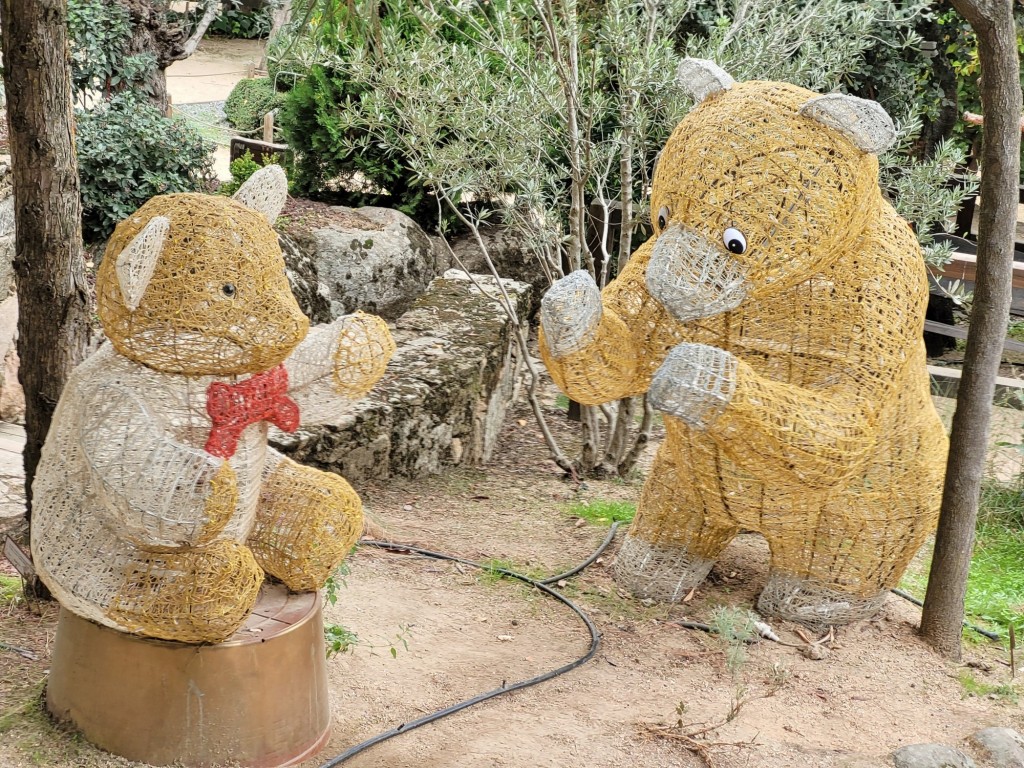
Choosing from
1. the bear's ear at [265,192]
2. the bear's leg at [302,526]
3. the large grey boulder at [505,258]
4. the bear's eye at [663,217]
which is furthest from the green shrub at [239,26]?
the bear's leg at [302,526]

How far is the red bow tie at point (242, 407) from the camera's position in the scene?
285 centimetres

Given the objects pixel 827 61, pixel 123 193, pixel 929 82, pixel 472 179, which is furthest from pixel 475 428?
pixel 929 82

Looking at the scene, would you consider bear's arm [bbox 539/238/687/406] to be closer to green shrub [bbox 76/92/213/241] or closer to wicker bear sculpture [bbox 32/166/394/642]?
wicker bear sculpture [bbox 32/166/394/642]

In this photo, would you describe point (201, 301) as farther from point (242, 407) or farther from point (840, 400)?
point (840, 400)

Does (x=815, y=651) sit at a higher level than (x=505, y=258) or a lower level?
lower

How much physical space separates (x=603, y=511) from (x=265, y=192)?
2719 mm

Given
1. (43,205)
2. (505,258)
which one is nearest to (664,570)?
(43,205)

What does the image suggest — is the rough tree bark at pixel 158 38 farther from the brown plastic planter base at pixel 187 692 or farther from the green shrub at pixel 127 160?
the brown plastic planter base at pixel 187 692

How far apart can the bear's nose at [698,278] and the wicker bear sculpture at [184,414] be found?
2.68 ft

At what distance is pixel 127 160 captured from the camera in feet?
25.1

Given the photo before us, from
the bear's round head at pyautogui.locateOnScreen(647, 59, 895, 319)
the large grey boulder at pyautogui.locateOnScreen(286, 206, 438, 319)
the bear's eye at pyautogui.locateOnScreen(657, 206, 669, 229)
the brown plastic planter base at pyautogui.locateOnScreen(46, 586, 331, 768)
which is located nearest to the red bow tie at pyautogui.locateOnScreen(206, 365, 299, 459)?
the brown plastic planter base at pyautogui.locateOnScreen(46, 586, 331, 768)

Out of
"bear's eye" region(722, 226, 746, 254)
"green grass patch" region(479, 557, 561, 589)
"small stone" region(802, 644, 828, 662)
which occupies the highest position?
"bear's eye" region(722, 226, 746, 254)

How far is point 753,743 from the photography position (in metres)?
3.35

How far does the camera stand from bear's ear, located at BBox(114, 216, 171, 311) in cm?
256
